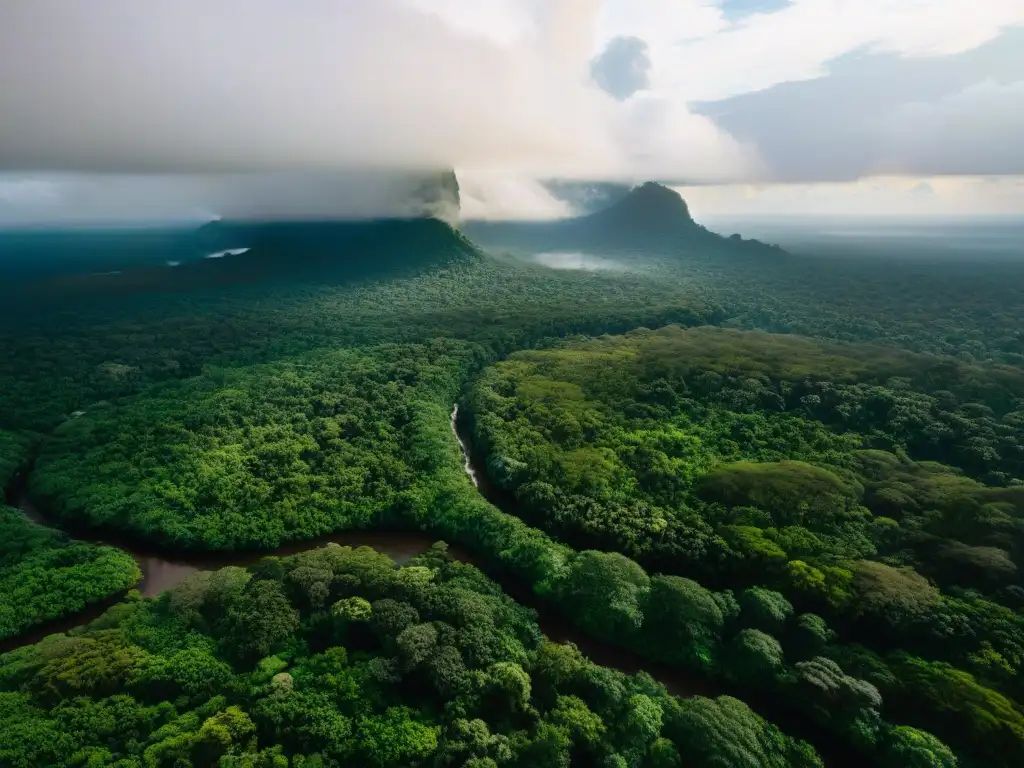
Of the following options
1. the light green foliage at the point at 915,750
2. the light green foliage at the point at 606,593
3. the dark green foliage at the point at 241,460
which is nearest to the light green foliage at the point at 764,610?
the light green foliage at the point at 606,593

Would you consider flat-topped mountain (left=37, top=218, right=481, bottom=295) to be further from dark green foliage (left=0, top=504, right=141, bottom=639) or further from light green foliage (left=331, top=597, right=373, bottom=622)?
light green foliage (left=331, top=597, right=373, bottom=622)

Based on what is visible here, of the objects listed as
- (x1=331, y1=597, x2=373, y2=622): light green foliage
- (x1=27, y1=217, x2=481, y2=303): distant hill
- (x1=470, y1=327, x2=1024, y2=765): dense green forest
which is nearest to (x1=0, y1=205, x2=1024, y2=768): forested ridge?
(x1=331, y1=597, x2=373, y2=622): light green foliage

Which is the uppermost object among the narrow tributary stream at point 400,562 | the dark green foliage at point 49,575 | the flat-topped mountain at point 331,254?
the flat-topped mountain at point 331,254

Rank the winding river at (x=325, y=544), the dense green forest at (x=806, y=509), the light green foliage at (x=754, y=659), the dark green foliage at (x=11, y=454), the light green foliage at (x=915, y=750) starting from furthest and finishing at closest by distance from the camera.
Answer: the dark green foliage at (x=11, y=454) → the winding river at (x=325, y=544) → the light green foliage at (x=754, y=659) → the dense green forest at (x=806, y=509) → the light green foliage at (x=915, y=750)

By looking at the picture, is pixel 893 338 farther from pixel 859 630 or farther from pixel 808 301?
pixel 859 630

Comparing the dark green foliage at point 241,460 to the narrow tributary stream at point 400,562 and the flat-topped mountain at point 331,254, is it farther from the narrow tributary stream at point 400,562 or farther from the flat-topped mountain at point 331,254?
the flat-topped mountain at point 331,254

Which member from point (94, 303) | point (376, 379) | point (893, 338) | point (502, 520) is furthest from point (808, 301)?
point (94, 303)

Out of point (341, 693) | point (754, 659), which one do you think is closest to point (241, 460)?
point (341, 693)
